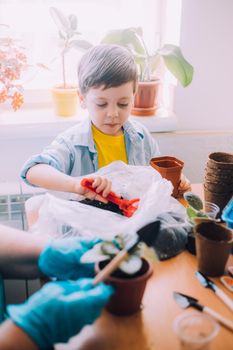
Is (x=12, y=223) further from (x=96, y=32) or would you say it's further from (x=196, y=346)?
(x=196, y=346)

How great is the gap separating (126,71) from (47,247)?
0.61 meters

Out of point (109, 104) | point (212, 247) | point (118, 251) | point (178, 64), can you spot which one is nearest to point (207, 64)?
point (178, 64)

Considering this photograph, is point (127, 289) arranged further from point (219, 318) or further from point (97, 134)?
point (97, 134)

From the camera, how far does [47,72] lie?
5.85 feet

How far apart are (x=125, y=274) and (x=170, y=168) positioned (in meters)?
0.48

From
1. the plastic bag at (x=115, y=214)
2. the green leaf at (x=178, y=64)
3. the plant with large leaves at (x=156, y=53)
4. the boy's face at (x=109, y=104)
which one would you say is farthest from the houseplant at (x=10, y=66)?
the plastic bag at (x=115, y=214)

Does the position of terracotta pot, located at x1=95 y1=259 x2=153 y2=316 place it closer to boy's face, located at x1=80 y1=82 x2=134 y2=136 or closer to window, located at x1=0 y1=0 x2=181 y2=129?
boy's face, located at x1=80 y1=82 x2=134 y2=136

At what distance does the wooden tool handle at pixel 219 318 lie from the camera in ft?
2.11

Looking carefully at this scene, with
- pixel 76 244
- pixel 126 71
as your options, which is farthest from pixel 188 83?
pixel 76 244

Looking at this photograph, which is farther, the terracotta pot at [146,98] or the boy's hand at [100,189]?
the terracotta pot at [146,98]

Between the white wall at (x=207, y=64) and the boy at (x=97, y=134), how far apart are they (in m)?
0.47

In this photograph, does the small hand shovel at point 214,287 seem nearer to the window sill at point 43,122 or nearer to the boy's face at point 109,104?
the boy's face at point 109,104

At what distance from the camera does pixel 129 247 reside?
65cm

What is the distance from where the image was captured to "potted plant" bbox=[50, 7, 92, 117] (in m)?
1.52
